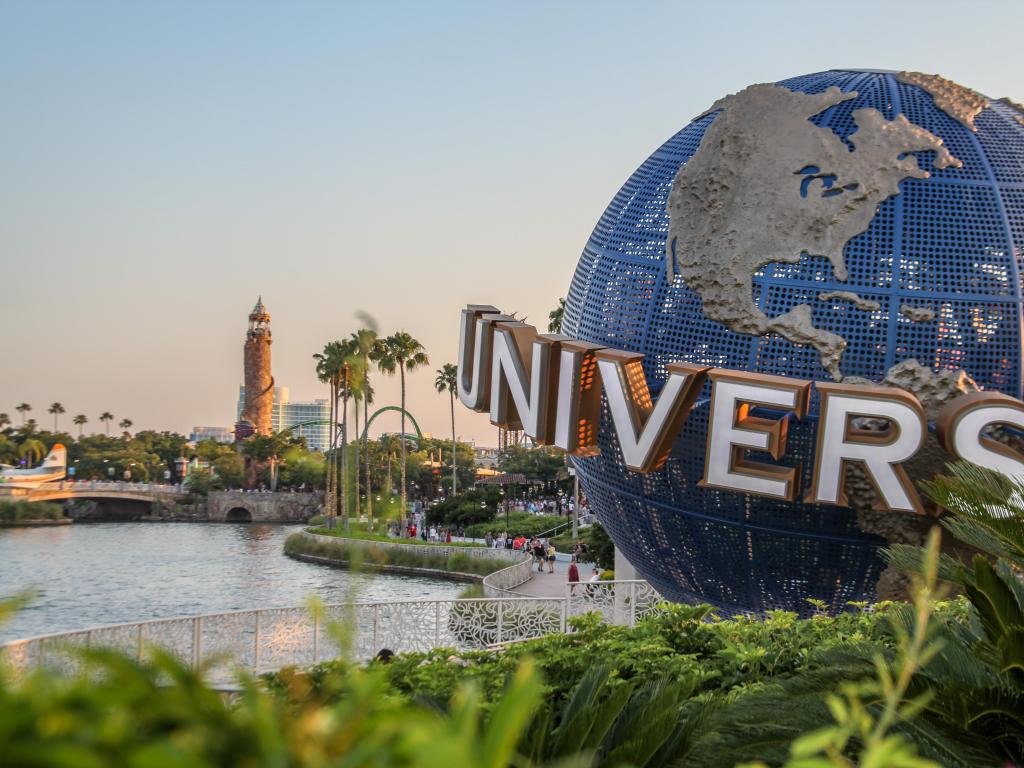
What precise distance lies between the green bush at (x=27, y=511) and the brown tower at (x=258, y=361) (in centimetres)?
5504

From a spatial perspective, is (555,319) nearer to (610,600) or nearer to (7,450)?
(610,600)

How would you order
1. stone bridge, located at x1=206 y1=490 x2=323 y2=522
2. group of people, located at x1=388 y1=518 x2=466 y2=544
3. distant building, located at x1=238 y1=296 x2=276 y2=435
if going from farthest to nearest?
distant building, located at x1=238 y1=296 x2=276 y2=435 → stone bridge, located at x1=206 y1=490 x2=323 y2=522 → group of people, located at x1=388 y1=518 x2=466 y2=544

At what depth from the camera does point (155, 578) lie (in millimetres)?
44719

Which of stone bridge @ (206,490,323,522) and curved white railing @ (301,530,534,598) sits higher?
curved white railing @ (301,530,534,598)

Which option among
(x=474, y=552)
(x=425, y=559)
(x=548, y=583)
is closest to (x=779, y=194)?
(x=548, y=583)

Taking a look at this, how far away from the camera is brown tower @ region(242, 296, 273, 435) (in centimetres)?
13512

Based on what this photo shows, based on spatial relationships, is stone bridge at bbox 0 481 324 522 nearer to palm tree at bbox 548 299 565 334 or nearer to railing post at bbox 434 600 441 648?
palm tree at bbox 548 299 565 334

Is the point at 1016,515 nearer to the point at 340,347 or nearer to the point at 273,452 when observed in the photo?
the point at 340,347

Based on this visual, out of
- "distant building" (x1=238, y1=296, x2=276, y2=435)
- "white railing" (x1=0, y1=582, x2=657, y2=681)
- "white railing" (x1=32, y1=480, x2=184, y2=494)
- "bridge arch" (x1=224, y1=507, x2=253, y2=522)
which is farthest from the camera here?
"distant building" (x1=238, y1=296, x2=276, y2=435)

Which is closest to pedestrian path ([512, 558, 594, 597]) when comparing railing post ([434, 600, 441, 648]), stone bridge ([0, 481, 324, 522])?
railing post ([434, 600, 441, 648])

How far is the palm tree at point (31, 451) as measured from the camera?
99.9 meters

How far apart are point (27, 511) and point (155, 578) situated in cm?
3688

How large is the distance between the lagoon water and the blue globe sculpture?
11422 mm

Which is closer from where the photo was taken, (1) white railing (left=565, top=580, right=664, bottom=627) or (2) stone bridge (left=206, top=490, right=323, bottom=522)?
(1) white railing (left=565, top=580, right=664, bottom=627)
